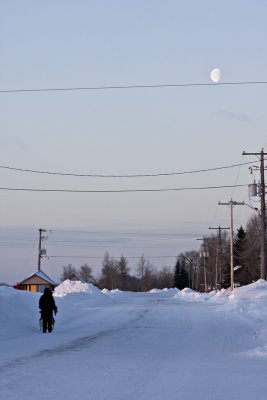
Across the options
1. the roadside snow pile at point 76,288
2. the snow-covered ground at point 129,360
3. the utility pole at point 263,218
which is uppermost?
the utility pole at point 263,218

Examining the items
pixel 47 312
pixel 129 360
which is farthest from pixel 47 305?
pixel 129 360

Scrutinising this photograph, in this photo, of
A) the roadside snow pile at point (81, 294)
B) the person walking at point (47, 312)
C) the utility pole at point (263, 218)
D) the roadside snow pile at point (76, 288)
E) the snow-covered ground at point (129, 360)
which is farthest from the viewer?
the roadside snow pile at point (76, 288)

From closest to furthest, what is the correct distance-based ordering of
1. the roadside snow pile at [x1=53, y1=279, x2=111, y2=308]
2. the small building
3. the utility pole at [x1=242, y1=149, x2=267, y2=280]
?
the utility pole at [x1=242, y1=149, x2=267, y2=280]
the roadside snow pile at [x1=53, y1=279, x2=111, y2=308]
the small building

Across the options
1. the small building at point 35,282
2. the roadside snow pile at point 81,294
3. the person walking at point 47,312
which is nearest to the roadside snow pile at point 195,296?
the roadside snow pile at point 81,294

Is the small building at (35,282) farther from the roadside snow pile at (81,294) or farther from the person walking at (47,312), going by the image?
the person walking at (47,312)

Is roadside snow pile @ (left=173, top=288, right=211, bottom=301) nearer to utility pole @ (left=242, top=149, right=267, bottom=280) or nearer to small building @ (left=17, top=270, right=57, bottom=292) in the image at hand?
small building @ (left=17, top=270, right=57, bottom=292)

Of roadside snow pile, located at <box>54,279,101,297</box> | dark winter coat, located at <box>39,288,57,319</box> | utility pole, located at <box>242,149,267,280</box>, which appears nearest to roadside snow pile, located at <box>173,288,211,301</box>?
roadside snow pile, located at <box>54,279,101,297</box>

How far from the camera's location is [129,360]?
14.1 m

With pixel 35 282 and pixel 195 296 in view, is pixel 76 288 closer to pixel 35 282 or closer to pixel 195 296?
pixel 35 282

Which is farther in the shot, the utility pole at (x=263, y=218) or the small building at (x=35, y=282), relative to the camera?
the small building at (x=35, y=282)

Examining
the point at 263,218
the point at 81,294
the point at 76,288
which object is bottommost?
the point at 81,294

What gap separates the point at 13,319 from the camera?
23469mm

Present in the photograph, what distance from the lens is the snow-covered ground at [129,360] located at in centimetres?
1004

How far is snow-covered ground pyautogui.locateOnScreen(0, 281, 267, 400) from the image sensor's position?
32.9 feet
